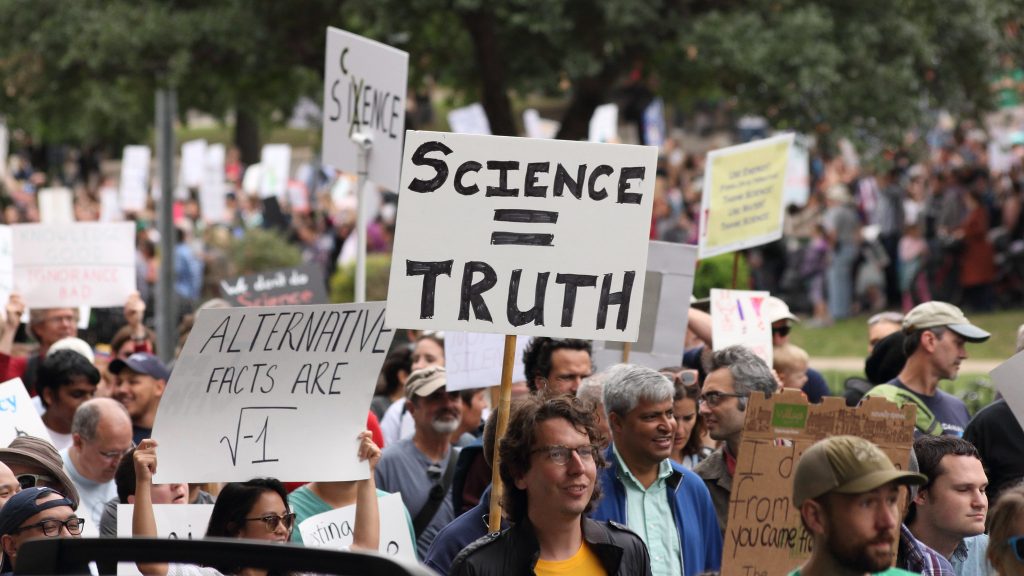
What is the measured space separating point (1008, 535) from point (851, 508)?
83 centimetres

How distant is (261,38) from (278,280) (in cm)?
506

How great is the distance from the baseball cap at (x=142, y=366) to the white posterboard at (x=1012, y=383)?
147 inches

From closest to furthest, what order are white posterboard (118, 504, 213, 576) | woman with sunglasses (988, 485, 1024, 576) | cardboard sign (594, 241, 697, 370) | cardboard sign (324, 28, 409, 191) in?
woman with sunglasses (988, 485, 1024, 576)
white posterboard (118, 504, 213, 576)
cardboard sign (594, 241, 697, 370)
cardboard sign (324, 28, 409, 191)

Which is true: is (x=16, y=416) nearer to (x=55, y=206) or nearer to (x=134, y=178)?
(x=55, y=206)

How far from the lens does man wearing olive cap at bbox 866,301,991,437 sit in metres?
8.04

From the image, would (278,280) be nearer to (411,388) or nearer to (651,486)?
(411,388)

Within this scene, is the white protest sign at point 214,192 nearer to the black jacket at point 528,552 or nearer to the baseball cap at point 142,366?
the baseball cap at point 142,366

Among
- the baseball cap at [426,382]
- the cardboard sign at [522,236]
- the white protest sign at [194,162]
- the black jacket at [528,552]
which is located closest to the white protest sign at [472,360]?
the baseball cap at [426,382]

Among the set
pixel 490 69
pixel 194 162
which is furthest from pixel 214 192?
pixel 490 69

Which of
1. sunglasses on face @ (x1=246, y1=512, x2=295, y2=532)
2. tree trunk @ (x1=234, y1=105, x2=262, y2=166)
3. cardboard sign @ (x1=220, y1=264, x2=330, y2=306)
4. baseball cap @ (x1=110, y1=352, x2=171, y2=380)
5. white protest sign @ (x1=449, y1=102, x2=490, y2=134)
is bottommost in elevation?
sunglasses on face @ (x1=246, y1=512, x2=295, y2=532)

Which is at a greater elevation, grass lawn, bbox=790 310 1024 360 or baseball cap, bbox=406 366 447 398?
grass lawn, bbox=790 310 1024 360

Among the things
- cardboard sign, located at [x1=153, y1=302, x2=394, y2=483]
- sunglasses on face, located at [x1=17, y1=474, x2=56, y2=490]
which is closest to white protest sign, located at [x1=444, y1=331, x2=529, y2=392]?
cardboard sign, located at [x1=153, y1=302, x2=394, y2=483]

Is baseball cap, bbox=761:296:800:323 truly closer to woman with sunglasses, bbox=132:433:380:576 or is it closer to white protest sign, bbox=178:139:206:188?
woman with sunglasses, bbox=132:433:380:576

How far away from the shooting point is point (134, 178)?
2683 centimetres
